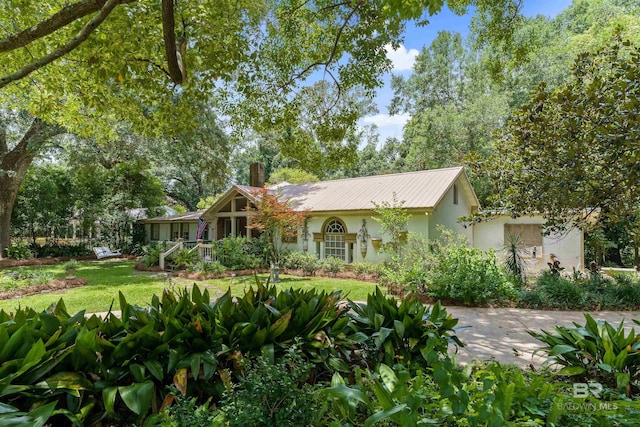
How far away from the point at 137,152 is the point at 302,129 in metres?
13.1

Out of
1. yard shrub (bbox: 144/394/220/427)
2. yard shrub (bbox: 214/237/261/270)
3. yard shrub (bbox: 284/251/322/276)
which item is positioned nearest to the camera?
yard shrub (bbox: 144/394/220/427)

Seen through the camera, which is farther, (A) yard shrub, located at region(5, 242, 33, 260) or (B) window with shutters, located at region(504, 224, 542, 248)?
(A) yard shrub, located at region(5, 242, 33, 260)

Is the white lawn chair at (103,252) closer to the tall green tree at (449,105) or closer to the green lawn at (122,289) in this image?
the green lawn at (122,289)

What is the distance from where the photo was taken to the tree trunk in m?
15.1

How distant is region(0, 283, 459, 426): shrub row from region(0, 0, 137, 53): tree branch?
2944 mm

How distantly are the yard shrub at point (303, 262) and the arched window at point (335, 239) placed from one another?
2.90 feet

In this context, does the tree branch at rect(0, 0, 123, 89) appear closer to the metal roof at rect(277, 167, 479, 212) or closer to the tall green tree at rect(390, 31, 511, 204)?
the metal roof at rect(277, 167, 479, 212)

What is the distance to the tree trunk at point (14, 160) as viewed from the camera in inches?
593

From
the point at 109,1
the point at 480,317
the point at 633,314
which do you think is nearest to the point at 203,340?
the point at 109,1

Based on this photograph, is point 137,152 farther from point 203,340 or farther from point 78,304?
point 203,340

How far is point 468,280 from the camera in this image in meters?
7.45

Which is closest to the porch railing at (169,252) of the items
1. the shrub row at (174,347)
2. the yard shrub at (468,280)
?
the yard shrub at (468,280)

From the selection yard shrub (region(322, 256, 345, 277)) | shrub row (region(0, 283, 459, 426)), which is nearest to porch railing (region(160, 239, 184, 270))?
yard shrub (region(322, 256, 345, 277))

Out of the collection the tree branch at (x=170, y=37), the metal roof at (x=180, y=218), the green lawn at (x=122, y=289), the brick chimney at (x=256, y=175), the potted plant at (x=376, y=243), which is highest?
the brick chimney at (x=256, y=175)
